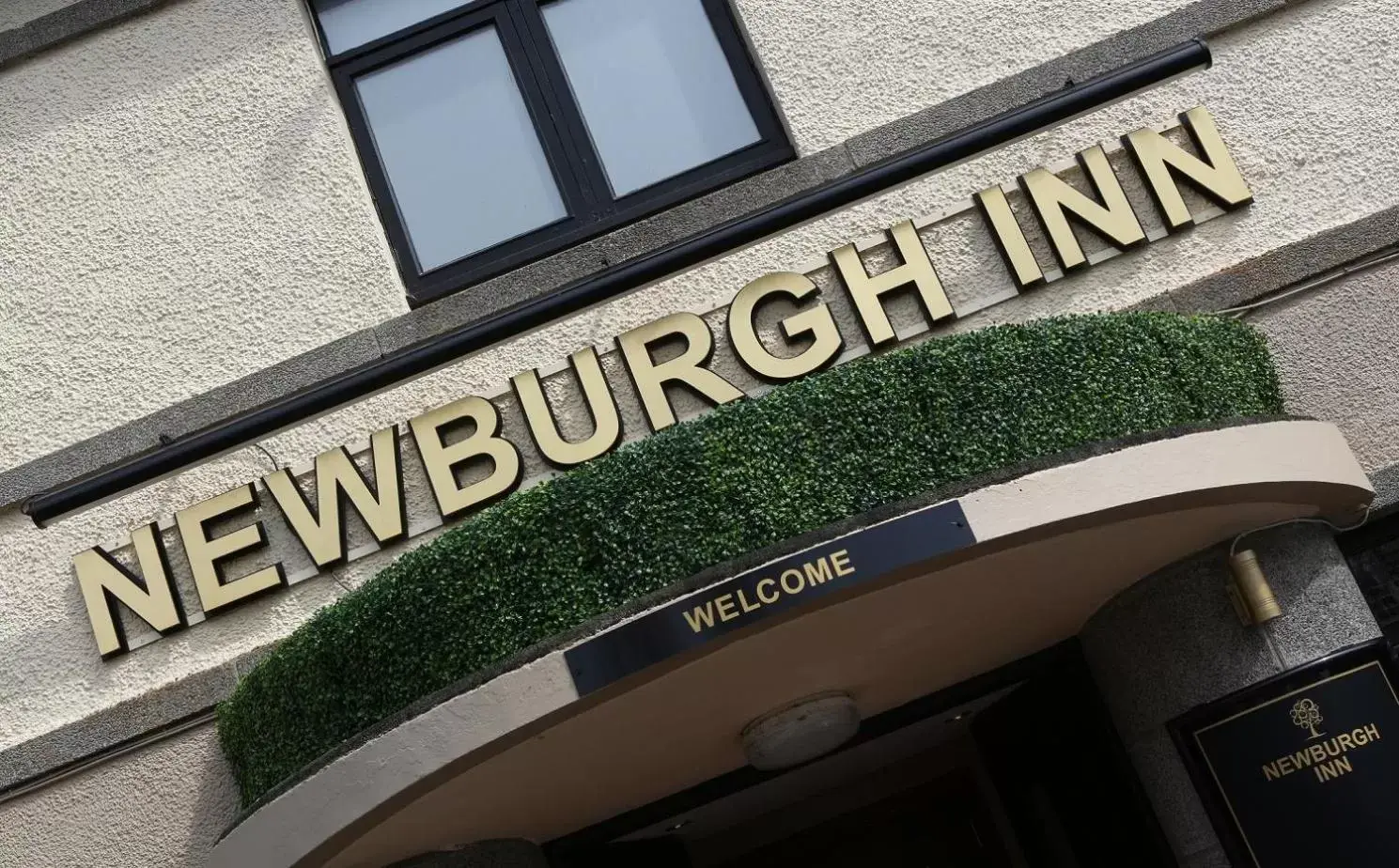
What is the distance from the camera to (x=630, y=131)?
22.4 ft

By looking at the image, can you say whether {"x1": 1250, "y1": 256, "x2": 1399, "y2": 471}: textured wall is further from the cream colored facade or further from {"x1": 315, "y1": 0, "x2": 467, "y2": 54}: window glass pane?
{"x1": 315, "y1": 0, "x2": 467, "y2": 54}: window glass pane

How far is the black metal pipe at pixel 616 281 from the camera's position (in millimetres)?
6020

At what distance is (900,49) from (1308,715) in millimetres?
3725

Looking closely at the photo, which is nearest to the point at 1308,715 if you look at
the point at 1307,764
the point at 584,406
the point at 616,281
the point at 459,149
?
the point at 1307,764

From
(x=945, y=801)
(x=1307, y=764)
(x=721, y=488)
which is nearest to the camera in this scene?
(x=721, y=488)

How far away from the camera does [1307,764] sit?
4926mm

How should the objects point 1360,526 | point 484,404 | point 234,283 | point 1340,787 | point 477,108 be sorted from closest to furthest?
point 1340,787 → point 1360,526 → point 484,404 → point 234,283 → point 477,108

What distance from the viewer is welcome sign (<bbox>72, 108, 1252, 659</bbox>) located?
5949mm

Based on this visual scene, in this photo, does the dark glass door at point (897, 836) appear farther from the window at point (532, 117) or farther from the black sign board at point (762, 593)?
the black sign board at point (762, 593)

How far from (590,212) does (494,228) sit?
521 mm

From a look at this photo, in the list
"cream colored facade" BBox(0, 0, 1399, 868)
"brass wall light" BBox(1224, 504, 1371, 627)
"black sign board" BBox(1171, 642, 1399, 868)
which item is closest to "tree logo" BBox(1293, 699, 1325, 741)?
"black sign board" BBox(1171, 642, 1399, 868)

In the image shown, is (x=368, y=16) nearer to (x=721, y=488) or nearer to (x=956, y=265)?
(x=956, y=265)

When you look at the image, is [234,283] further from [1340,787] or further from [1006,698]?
[1340,787]

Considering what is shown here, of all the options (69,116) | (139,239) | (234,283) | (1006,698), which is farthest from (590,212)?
(1006,698)
